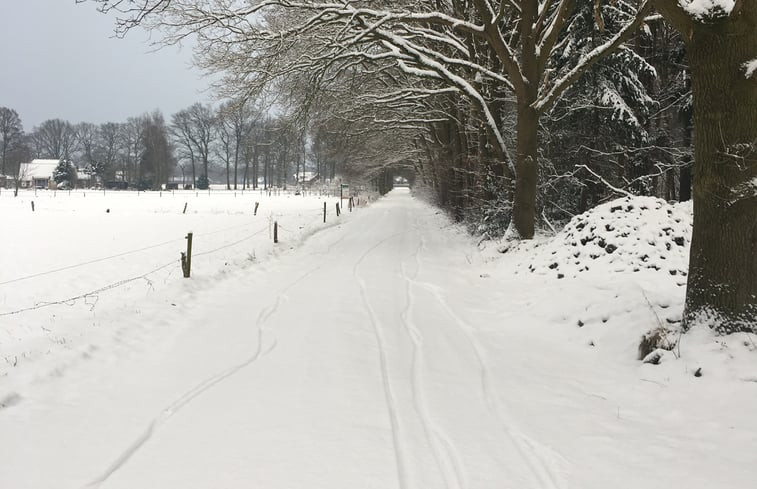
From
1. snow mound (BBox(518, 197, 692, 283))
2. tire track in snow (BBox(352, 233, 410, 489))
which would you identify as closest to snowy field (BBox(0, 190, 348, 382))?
tire track in snow (BBox(352, 233, 410, 489))

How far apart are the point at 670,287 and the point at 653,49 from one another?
15.0m

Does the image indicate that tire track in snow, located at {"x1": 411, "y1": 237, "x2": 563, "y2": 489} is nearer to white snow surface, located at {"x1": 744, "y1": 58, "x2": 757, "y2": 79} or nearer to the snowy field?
white snow surface, located at {"x1": 744, "y1": 58, "x2": 757, "y2": 79}

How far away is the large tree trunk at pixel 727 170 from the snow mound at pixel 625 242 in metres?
2.13

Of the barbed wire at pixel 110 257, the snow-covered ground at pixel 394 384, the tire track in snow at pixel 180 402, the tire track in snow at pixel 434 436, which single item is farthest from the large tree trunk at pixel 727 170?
the barbed wire at pixel 110 257

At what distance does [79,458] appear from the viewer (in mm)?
3238

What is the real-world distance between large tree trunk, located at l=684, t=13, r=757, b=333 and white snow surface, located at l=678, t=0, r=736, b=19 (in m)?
0.08

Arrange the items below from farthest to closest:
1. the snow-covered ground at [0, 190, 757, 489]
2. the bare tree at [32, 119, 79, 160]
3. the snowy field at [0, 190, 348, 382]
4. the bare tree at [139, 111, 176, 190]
→ the bare tree at [32, 119, 79, 160]
the bare tree at [139, 111, 176, 190]
the snowy field at [0, 190, 348, 382]
the snow-covered ground at [0, 190, 757, 489]

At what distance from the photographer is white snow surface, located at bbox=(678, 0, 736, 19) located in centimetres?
448

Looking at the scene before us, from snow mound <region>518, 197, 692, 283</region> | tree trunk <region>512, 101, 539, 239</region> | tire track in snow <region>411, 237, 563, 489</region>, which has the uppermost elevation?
tree trunk <region>512, 101, 539, 239</region>

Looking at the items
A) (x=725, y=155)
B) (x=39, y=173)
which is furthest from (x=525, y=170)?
(x=39, y=173)

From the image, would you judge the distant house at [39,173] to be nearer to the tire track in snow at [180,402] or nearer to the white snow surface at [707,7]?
the tire track in snow at [180,402]

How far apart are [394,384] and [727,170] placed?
3.81m

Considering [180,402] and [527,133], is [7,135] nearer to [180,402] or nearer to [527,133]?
[527,133]

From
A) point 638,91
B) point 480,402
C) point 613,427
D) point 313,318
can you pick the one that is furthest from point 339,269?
point 638,91
